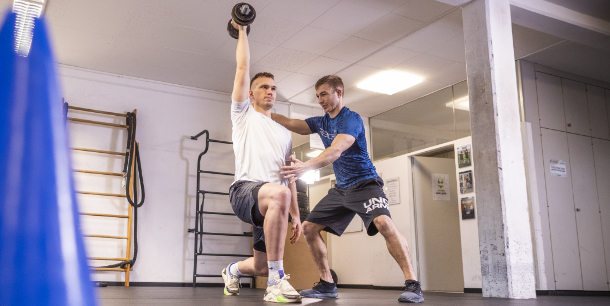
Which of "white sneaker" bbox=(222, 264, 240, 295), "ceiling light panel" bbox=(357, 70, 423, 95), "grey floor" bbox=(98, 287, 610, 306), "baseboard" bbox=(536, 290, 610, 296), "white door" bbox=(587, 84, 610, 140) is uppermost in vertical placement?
"ceiling light panel" bbox=(357, 70, 423, 95)

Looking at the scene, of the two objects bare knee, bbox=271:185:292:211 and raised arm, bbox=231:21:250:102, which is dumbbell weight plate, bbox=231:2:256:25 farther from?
bare knee, bbox=271:185:292:211

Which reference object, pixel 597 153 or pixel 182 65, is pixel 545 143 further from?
pixel 182 65

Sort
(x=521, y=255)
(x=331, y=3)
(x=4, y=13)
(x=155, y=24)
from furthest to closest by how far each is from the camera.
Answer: (x=155, y=24) < (x=331, y=3) < (x=521, y=255) < (x=4, y=13)

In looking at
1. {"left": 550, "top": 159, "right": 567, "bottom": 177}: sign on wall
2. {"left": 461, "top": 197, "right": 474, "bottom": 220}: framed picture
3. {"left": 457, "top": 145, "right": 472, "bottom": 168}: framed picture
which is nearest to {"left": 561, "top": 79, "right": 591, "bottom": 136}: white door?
{"left": 550, "top": 159, "right": 567, "bottom": 177}: sign on wall

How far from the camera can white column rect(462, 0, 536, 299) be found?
3498mm

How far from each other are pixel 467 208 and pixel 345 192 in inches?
124

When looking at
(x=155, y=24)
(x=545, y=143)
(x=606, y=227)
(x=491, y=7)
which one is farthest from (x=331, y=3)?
(x=606, y=227)

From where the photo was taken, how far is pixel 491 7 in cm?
390

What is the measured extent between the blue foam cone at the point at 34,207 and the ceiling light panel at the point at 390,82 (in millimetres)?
5908

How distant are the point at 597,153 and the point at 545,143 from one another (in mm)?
950

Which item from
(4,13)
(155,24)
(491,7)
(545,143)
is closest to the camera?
Result: (4,13)

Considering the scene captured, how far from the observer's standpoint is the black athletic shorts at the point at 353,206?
9.59 ft

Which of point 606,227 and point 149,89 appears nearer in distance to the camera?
point 606,227

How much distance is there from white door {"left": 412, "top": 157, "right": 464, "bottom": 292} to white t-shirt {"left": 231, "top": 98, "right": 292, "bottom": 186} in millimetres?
4138
